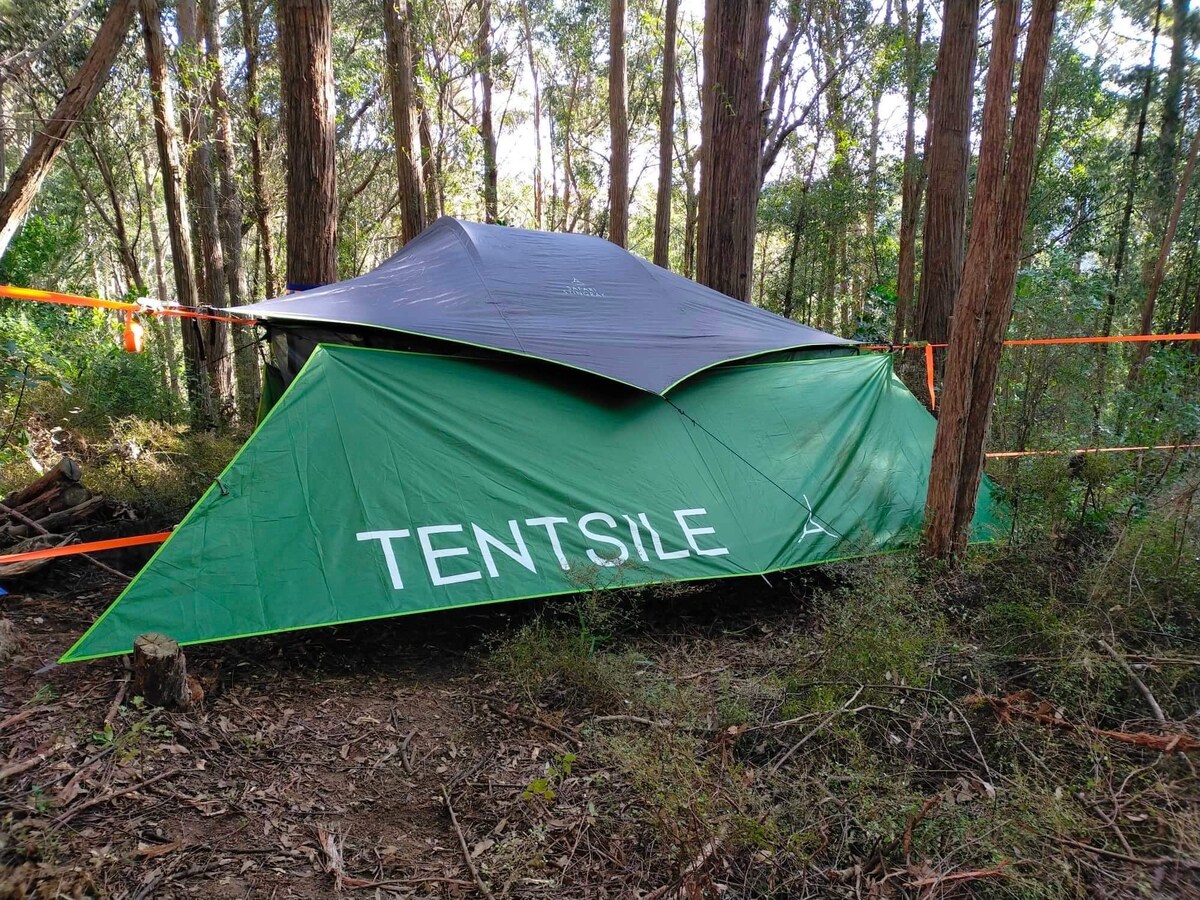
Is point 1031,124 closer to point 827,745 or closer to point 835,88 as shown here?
point 827,745

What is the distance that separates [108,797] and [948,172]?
9.34 meters

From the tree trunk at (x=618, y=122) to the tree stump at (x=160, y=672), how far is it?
12.0 m

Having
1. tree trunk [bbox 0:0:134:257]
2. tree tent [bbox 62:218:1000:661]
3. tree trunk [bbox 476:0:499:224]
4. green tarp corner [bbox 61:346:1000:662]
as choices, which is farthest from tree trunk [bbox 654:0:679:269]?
green tarp corner [bbox 61:346:1000:662]

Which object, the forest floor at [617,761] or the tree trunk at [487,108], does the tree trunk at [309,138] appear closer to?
the forest floor at [617,761]

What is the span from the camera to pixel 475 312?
15.7 feet

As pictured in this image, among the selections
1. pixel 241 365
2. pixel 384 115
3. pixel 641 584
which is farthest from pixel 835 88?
pixel 641 584

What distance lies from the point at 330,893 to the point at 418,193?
11.7 meters

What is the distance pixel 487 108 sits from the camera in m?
19.3

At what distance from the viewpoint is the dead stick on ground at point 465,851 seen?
229 centimetres

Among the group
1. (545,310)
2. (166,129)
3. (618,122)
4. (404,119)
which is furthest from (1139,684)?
(618,122)

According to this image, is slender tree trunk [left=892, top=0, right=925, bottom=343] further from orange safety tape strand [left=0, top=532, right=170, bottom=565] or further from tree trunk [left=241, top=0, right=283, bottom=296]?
orange safety tape strand [left=0, top=532, right=170, bottom=565]

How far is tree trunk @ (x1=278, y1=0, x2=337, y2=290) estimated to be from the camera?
23.4 ft

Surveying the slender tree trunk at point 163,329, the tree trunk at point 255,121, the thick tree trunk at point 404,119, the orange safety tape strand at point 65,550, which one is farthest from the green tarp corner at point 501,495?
the tree trunk at point 255,121

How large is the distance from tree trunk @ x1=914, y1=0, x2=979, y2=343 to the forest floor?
212 inches
